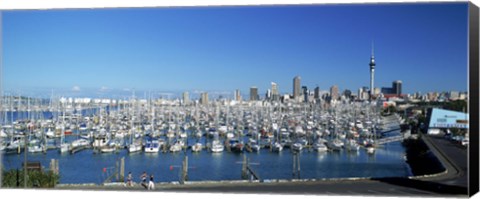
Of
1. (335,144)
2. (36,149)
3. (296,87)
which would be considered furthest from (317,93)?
(36,149)

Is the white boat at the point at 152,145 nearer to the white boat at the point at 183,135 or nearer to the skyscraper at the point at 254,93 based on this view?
the white boat at the point at 183,135

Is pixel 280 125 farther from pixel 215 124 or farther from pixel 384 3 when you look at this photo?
pixel 384 3

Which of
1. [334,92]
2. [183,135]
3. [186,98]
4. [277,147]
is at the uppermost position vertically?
[334,92]

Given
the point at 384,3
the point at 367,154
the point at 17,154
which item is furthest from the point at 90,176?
the point at 384,3

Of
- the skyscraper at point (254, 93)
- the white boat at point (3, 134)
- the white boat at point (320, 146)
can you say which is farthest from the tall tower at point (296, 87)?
the white boat at point (3, 134)

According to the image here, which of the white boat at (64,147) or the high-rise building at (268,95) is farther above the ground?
the high-rise building at (268,95)

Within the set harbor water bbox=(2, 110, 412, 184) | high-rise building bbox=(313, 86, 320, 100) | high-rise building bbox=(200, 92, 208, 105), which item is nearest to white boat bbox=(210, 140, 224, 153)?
harbor water bbox=(2, 110, 412, 184)

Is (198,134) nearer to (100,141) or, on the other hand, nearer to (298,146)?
(100,141)
